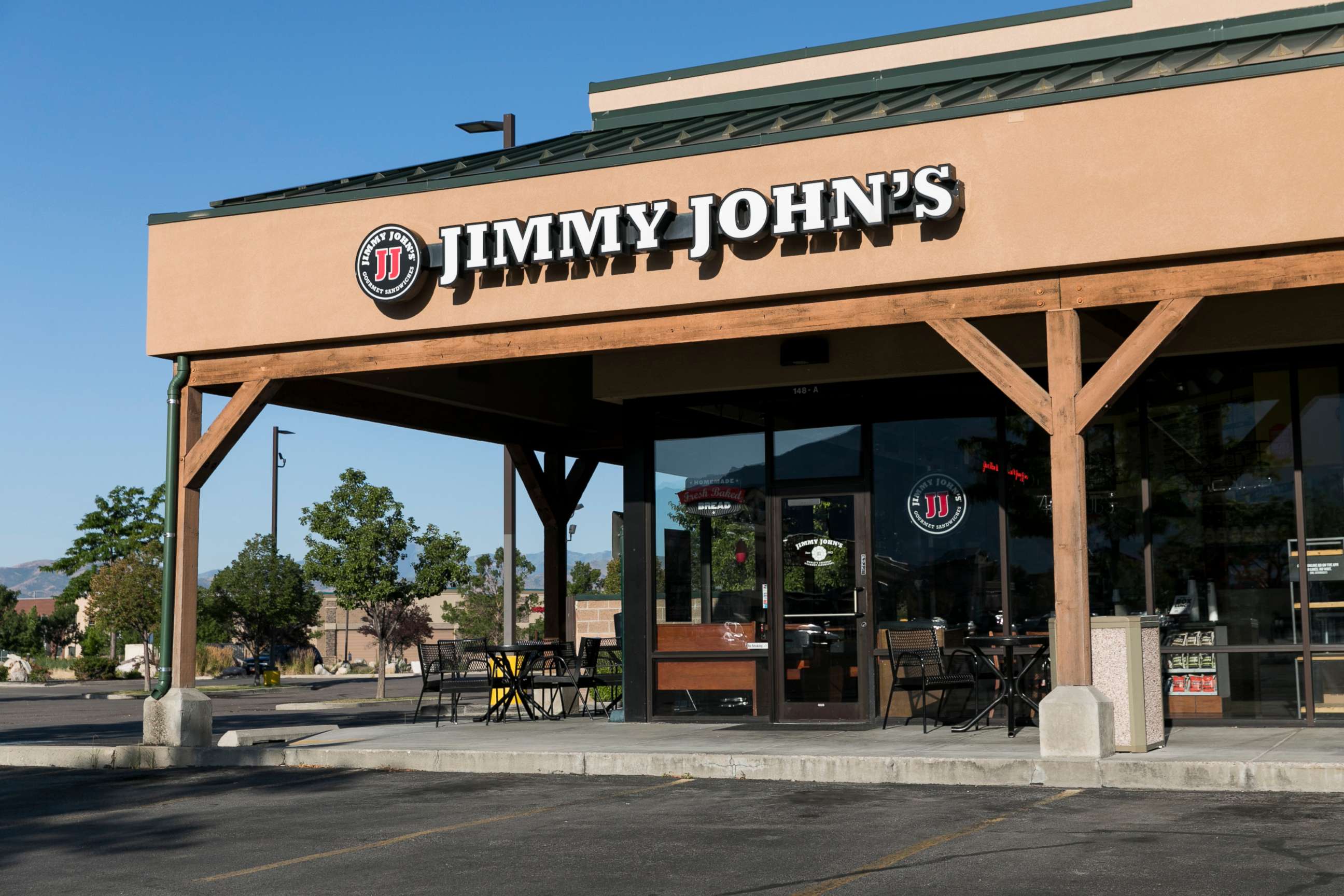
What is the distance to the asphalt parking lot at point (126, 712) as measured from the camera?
18.9 metres

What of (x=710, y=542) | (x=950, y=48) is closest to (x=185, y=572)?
(x=710, y=542)

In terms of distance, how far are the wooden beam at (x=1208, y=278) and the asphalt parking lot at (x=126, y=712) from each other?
400 inches

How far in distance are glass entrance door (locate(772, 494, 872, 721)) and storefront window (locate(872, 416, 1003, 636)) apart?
0.72 feet

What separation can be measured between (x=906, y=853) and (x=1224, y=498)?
24.0 feet

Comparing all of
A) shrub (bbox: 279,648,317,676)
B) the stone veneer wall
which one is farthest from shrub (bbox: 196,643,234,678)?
the stone veneer wall

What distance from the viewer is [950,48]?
15.7 metres

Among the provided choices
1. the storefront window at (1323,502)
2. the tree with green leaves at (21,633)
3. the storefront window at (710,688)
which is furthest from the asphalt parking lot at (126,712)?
the tree with green leaves at (21,633)

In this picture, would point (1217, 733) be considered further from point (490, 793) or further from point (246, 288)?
point (246, 288)

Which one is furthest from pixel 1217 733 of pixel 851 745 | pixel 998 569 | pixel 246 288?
pixel 246 288

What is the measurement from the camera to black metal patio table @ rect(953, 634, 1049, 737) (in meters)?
12.2

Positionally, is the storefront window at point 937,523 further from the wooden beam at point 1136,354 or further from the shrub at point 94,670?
the shrub at point 94,670

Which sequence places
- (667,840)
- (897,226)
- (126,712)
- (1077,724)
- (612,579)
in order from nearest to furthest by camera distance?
(667,840) < (1077,724) < (897,226) < (126,712) < (612,579)

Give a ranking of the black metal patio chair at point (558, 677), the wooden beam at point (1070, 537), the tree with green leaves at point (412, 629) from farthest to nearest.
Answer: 1. the tree with green leaves at point (412, 629)
2. the black metal patio chair at point (558, 677)
3. the wooden beam at point (1070, 537)

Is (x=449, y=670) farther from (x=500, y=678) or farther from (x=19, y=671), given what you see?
(x=19, y=671)
